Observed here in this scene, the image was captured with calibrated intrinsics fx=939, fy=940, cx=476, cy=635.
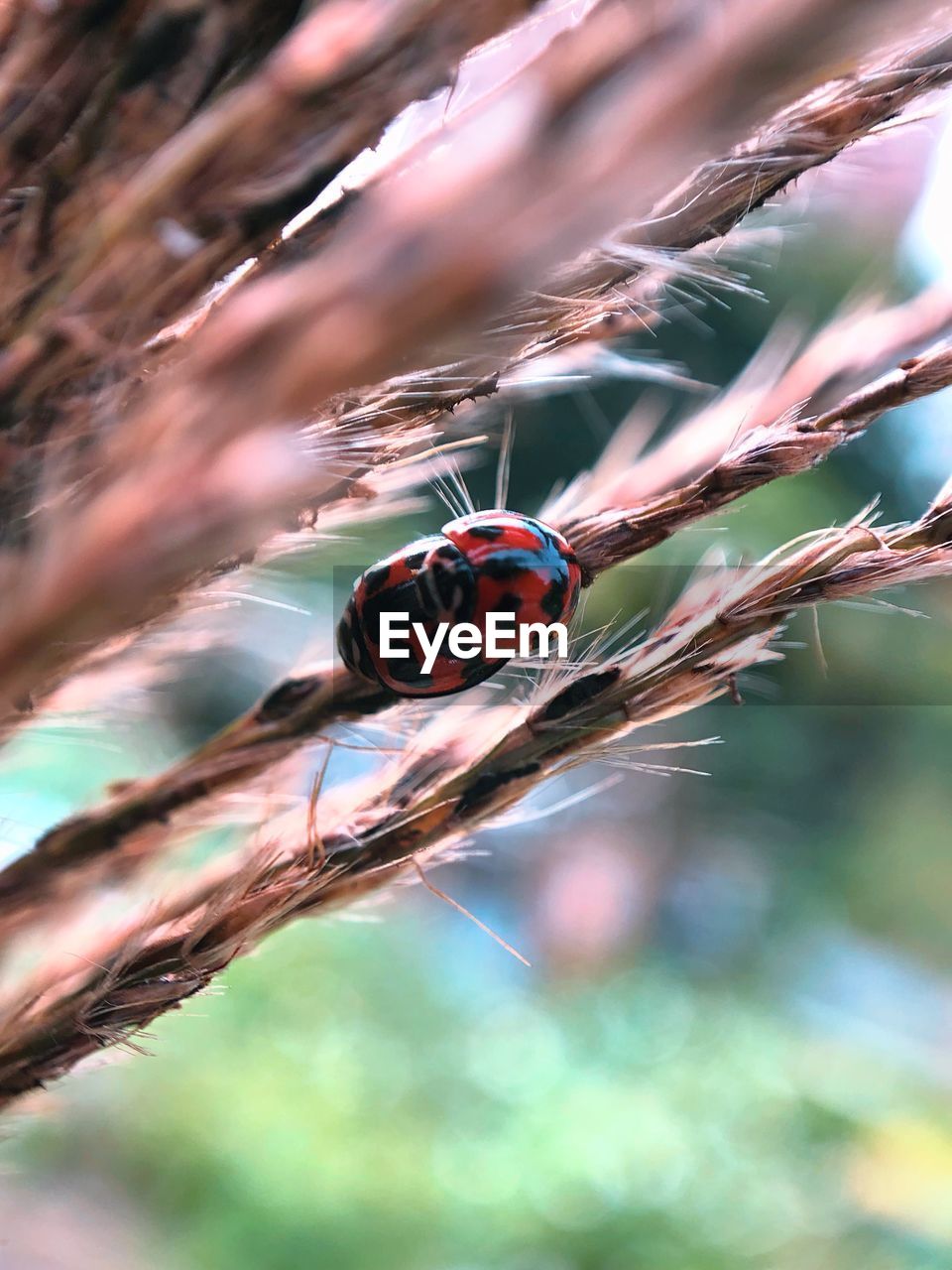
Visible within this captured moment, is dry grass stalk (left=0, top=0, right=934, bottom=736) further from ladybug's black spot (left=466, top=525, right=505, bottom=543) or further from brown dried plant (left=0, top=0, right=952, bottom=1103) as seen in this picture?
ladybug's black spot (left=466, top=525, right=505, bottom=543)

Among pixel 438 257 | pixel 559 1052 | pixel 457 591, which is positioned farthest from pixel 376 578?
pixel 559 1052

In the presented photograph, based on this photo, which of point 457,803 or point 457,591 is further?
point 457,591

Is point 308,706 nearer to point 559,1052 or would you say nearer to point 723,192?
point 723,192

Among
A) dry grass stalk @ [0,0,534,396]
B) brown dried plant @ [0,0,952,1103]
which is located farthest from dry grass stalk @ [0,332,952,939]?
dry grass stalk @ [0,0,534,396]

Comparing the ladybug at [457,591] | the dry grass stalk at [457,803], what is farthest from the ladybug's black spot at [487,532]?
the dry grass stalk at [457,803]

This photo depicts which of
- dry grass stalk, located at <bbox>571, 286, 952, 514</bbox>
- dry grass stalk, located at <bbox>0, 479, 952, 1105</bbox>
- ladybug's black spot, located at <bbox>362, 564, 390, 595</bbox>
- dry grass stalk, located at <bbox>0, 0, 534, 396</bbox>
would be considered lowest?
dry grass stalk, located at <bbox>0, 479, 952, 1105</bbox>

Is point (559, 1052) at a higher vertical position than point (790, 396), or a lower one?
lower
